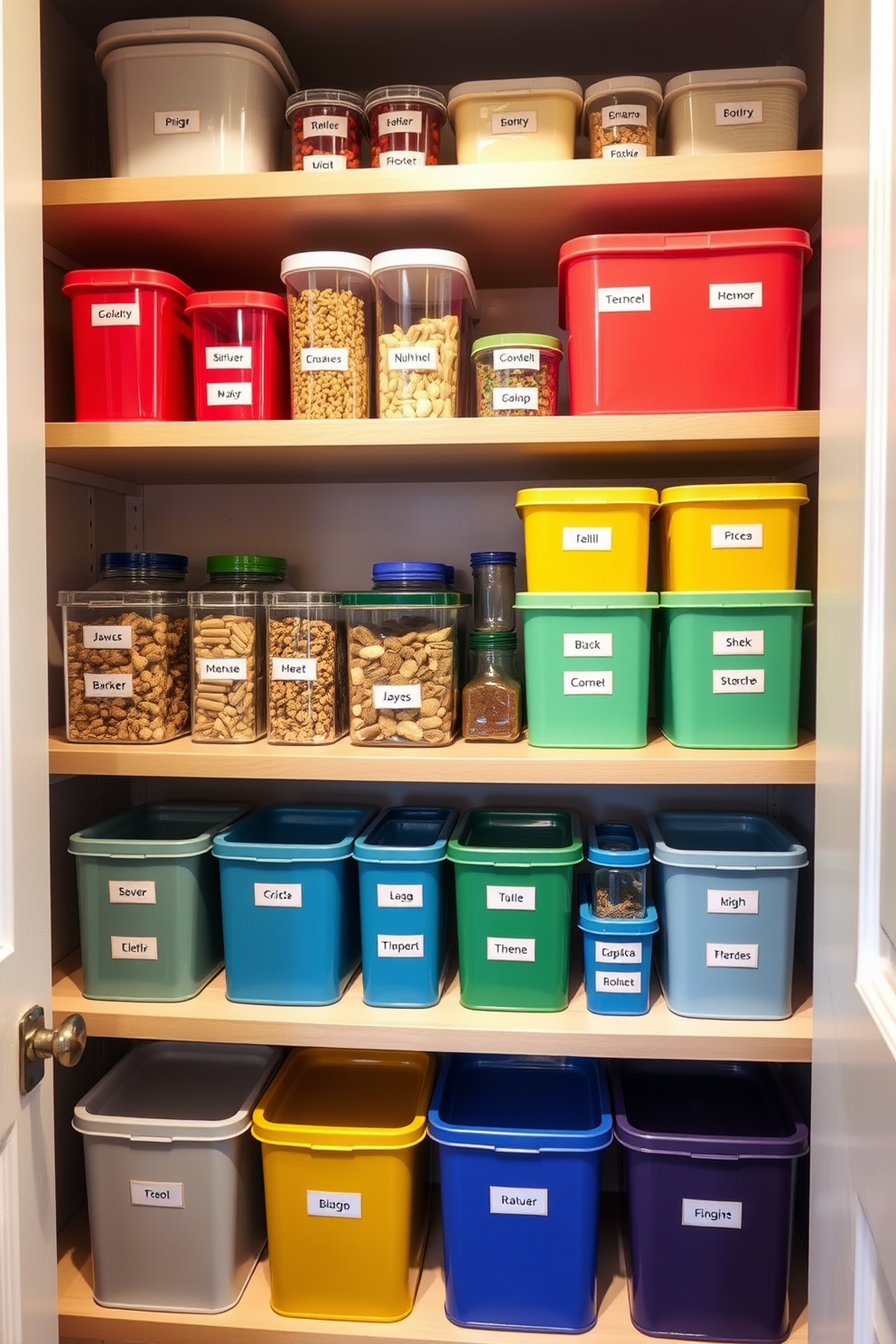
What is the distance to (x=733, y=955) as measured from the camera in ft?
4.58

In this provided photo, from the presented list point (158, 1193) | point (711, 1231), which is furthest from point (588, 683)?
point (158, 1193)

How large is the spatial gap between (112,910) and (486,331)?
3.96 ft

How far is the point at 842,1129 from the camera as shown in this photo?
0.86 m

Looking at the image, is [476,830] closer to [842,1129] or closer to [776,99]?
[842,1129]

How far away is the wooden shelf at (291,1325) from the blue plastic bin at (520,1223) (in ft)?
0.09

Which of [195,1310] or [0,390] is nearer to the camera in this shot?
[0,390]

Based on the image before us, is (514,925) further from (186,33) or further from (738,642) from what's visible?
(186,33)

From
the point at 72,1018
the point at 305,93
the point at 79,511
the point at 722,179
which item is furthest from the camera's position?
the point at 79,511

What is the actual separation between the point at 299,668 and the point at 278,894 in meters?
0.35

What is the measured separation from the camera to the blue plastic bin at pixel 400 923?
1.45 meters

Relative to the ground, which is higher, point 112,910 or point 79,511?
point 79,511

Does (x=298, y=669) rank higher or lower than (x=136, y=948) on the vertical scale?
higher

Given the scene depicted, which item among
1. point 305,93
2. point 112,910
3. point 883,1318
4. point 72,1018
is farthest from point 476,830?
point 305,93

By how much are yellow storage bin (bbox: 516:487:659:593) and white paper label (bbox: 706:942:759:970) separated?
53cm
